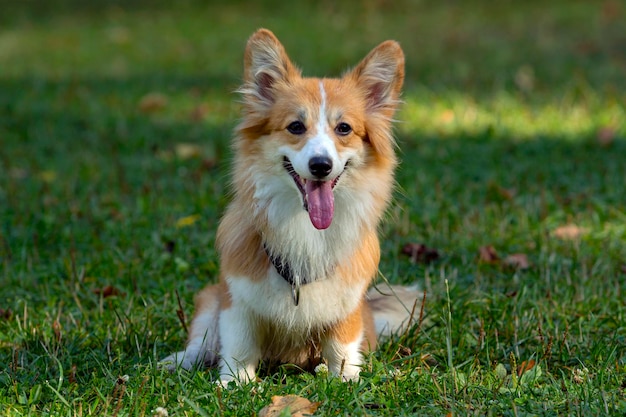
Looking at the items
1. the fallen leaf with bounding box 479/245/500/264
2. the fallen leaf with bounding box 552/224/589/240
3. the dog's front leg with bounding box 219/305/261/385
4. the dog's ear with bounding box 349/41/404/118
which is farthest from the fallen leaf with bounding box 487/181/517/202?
the dog's front leg with bounding box 219/305/261/385

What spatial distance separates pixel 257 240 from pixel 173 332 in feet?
2.64

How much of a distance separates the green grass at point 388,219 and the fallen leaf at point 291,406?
2.4 inches

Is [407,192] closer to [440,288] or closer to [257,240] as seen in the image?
[440,288]

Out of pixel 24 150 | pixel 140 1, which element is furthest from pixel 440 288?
pixel 140 1

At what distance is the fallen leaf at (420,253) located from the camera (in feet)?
16.5

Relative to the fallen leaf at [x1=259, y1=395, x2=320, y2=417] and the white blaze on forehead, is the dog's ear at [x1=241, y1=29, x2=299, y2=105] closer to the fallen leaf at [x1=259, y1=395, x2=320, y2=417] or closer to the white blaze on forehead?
the white blaze on forehead

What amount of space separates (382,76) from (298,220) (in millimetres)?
777


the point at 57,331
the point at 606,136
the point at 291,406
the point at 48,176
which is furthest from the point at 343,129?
the point at 606,136

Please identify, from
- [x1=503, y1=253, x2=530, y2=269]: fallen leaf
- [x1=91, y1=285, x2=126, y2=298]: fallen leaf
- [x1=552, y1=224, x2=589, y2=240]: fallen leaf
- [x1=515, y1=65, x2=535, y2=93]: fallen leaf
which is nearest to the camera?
[x1=91, y1=285, x2=126, y2=298]: fallen leaf

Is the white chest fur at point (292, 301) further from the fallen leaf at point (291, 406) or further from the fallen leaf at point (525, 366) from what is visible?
the fallen leaf at point (525, 366)

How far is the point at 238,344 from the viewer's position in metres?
3.62

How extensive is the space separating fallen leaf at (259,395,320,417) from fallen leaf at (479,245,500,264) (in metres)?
1.97

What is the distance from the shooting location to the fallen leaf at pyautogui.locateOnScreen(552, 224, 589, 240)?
5.31 m

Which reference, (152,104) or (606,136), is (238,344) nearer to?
(606,136)
